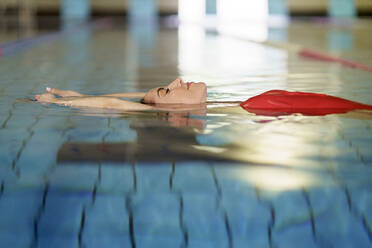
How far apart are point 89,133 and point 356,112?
1.39 meters

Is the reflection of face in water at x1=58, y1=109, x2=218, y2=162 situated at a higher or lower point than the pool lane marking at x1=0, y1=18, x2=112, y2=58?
lower

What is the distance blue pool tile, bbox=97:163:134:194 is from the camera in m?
1.63

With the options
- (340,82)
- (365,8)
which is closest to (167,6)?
(365,8)

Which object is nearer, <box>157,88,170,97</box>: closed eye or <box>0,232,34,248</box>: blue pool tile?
<box>0,232,34,248</box>: blue pool tile

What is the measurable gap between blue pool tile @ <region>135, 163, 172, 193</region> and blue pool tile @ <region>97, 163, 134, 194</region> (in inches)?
1.2

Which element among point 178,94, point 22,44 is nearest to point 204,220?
point 178,94

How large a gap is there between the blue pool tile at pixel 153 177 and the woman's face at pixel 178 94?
0.90m

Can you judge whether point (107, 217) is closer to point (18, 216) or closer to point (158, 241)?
point (158, 241)

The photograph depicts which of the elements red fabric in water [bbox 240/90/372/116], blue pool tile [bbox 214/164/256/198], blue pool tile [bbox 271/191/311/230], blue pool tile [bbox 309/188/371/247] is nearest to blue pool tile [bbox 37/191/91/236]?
blue pool tile [bbox 214/164/256/198]

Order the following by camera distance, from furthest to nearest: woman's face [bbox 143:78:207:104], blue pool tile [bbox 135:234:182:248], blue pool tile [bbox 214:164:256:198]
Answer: woman's face [bbox 143:78:207:104], blue pool tile [bbox 214:164:256:198], blue pool tile [bbox 135:234:182:248]

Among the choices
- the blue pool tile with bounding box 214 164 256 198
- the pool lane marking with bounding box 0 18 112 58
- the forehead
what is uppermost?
the pool lane marking with bounding box 0 18 112 58

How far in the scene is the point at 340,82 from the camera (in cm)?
400

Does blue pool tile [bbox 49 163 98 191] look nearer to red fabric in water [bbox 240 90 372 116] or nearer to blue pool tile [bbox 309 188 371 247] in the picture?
blue pool tile [bbox 309 188 371 247]

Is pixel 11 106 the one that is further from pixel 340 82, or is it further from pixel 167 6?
pixel 167 6
